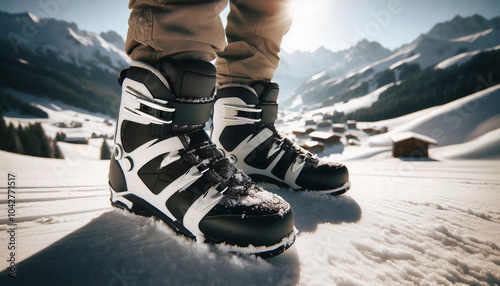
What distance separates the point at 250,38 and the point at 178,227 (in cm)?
94

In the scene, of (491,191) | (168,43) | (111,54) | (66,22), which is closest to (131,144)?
(168,43)

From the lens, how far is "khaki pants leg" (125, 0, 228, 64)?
61cm

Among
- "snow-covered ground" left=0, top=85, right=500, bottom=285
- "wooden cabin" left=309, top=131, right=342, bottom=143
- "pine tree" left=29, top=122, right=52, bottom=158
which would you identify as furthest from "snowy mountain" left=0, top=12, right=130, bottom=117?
"snow-covered ground" left=0, top=85, right=500, bottom=285

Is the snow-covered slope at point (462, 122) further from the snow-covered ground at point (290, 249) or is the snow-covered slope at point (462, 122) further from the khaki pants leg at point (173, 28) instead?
the khaki pants leg at point (173, 28)

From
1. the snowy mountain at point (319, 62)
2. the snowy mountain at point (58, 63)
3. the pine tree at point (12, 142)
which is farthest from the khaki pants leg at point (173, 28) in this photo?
the snowy mountain at point (319, 62)

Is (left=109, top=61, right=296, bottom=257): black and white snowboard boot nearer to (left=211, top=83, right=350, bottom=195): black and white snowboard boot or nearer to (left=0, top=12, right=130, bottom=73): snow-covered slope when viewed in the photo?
(left=211, top=83, right=350, bottom=195): black and white snowboard boot

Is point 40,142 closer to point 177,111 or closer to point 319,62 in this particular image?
point 177,111

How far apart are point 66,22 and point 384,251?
349 feet

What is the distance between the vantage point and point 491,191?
118cm

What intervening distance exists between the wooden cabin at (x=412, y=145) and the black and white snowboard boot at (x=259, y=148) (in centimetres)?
892

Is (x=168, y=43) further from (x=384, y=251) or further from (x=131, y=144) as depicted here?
(x=384, y=251)

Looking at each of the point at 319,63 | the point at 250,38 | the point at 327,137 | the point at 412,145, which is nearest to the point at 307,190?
the point at 250,38

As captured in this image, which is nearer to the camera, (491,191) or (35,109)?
(491,191)

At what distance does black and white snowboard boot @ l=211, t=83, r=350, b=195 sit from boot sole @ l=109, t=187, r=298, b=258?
0.42m
